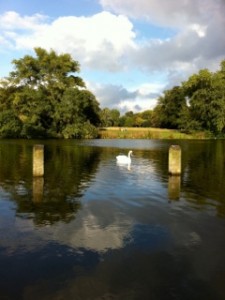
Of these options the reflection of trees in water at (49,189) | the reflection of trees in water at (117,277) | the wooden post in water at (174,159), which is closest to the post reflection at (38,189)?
the reflection of trees in water at (49,189)

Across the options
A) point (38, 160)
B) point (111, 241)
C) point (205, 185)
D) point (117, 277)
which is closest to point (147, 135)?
point (38, 160)

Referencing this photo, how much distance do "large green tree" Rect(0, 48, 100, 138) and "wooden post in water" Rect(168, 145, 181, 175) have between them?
60151mm

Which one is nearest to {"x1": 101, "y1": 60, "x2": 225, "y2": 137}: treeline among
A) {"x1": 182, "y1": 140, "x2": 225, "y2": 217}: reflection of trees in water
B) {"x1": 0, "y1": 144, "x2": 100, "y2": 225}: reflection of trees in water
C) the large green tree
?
the large green tree

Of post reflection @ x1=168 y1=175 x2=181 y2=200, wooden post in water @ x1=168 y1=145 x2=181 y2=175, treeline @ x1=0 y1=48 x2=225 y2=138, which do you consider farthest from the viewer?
treeline @ x1=0 y1=48 x2=225 y2=138

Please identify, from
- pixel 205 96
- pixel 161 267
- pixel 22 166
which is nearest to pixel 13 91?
pixel 205 96

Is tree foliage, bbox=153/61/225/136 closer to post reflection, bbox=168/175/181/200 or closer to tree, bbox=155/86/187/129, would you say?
tree, bbox=155/86/187/129

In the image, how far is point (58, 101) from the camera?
85.6 m

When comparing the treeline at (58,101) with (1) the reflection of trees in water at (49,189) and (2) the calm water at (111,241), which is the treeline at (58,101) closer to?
(1) the reflection of trees in water at (49,189)

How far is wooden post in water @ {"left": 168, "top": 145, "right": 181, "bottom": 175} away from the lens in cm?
2055

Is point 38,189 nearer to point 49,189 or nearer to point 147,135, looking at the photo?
point 49,189

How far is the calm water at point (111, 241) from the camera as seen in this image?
718 cm

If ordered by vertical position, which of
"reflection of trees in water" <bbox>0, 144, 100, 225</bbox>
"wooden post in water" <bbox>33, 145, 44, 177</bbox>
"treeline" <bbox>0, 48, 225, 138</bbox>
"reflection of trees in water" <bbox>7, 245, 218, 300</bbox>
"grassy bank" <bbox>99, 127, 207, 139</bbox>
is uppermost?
"treeline" <bbox>0, 48, 225, 138</bbox>

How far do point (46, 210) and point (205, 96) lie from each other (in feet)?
267

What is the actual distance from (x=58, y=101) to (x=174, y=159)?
66915mm
